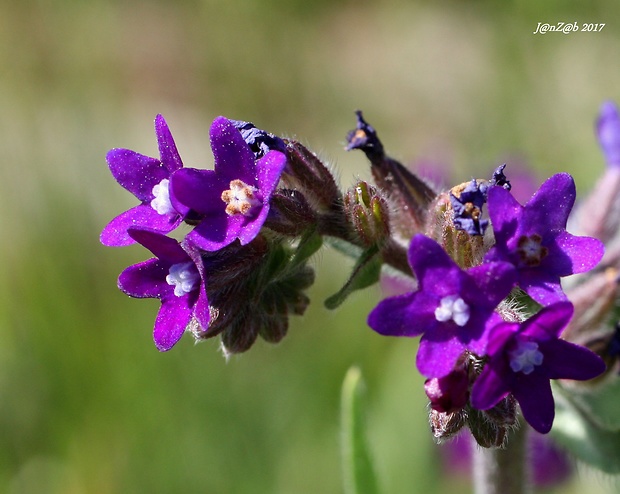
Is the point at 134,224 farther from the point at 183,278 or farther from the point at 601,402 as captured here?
the point at 601,402

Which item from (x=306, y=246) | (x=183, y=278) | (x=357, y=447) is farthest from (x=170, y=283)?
(x=357, y=447)

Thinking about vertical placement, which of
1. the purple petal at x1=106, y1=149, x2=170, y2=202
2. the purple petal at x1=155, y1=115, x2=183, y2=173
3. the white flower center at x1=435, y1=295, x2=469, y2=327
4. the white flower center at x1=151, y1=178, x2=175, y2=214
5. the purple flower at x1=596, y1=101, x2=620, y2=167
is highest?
the purple flower at x1=596, y1=101, x2=620, y2=167

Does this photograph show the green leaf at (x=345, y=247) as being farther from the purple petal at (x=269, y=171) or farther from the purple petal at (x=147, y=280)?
the purple petal at (x=147, y=280)

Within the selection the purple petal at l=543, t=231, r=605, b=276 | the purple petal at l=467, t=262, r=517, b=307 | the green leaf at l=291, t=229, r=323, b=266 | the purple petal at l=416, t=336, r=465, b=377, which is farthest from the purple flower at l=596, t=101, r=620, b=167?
the purple petal at l=416, t=336, r=465, b=377

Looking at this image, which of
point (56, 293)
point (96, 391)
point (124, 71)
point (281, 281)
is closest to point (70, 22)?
point (124, 71)

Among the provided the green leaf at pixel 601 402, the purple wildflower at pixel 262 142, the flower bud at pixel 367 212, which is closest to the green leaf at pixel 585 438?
the green leaf at pixel 601 402

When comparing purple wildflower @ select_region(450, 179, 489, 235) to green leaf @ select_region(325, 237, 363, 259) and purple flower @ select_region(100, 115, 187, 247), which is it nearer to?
green leaf @ select_region(325, 237, 363, 259)
